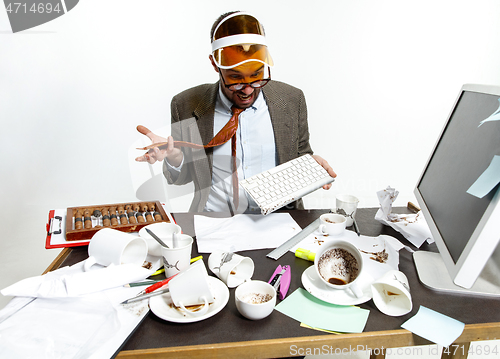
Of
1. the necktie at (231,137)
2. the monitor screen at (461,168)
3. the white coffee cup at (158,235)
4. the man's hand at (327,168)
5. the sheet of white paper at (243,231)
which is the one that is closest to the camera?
the monitor screen at (461,168)

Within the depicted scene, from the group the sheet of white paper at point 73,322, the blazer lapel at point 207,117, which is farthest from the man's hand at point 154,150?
the sheet of white paper at point 73,322

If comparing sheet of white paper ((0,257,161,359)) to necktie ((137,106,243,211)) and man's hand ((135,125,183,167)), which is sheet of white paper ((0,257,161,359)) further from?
necktie ((137,106,243,211))

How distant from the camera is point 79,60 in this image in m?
2.42

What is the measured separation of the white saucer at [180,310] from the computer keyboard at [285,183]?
415mm

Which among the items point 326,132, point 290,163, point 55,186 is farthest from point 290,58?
point 55,186

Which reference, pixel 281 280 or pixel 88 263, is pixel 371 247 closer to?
pixel 281 280

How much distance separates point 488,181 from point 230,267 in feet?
1.95

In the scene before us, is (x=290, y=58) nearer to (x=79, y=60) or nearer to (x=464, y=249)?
(x=79, y=60)

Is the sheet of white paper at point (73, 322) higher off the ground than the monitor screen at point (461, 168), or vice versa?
the monitor screen at point (461, 168)

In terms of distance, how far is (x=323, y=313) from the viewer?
0.76 metres

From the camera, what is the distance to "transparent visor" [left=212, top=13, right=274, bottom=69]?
1266 mm

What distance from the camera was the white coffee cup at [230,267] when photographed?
2.80 feet

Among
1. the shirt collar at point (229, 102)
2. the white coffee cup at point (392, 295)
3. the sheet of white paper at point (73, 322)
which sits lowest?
the white coffee cup at point (392, 295)

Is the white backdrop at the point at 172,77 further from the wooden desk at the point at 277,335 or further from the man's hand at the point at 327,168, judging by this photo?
the wooden desk at the point at 277,335
